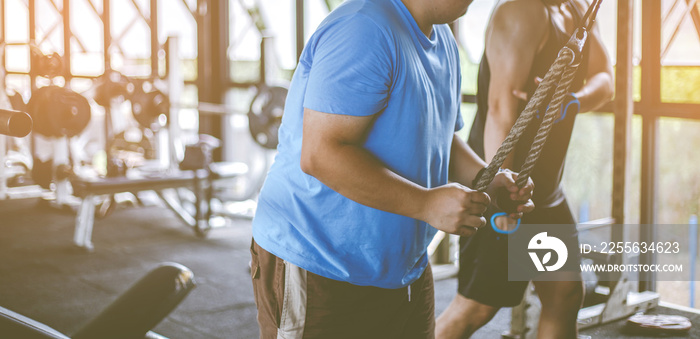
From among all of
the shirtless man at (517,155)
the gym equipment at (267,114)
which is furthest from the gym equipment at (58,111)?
the shirtless man at (517,155)

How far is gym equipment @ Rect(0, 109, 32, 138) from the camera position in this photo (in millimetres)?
875

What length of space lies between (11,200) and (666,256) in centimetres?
508

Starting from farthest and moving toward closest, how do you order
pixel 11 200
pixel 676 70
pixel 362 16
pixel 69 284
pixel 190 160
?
pixel 11 200
pixel 190 160
pixel 69 284
pixel 676 70
pixel 362 16

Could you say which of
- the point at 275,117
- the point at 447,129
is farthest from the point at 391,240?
the point at 275,117

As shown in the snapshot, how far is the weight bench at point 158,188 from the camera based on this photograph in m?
4.05

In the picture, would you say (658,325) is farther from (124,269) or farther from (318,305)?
(124,269)

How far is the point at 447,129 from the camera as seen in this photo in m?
1.16

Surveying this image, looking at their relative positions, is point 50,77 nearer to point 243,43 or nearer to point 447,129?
point 243,43

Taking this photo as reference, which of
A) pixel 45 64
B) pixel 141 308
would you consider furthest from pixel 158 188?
pixel 141 308

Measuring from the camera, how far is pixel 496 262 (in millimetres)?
1772

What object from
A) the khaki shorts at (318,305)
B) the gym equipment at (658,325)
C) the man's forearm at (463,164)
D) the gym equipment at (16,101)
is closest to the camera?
the khaki shorts at (318,305)

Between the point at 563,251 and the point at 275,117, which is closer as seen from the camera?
the point at 563,251

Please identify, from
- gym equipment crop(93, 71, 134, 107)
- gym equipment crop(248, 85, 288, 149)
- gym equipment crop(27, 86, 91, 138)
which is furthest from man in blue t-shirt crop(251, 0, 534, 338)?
gym equipment crop(93, 71, 134, 107)

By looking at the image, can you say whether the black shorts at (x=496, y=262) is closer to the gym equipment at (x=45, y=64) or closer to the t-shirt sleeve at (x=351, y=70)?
the t-shirt sleeve at (x=351, y=70)
